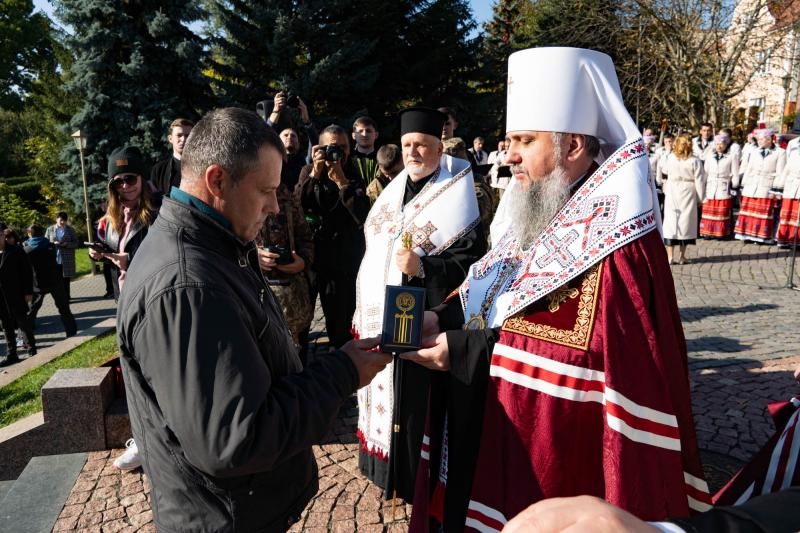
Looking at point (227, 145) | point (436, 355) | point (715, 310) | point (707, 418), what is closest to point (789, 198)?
point (715, 310)

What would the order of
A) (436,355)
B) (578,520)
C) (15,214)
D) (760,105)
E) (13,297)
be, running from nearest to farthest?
(578,520) < (436,355) < (13,297) < (15,214) < (760,105)

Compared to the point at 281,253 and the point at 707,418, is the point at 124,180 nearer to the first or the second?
the point at 281,253

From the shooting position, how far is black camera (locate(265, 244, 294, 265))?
14.6ft

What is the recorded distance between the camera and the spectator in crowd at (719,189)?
516 inches

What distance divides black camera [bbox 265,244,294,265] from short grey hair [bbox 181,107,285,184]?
8.39 ft

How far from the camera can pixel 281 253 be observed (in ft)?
14.8

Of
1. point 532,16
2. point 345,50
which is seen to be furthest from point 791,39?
point 345,50

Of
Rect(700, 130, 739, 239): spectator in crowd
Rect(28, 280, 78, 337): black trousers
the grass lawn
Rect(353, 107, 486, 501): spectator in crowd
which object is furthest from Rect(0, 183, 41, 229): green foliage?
Rect(700, 130, 739, 239): spectator in crowd

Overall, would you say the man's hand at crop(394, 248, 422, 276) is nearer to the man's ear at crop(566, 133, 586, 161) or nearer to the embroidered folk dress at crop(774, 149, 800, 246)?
the man's ear at crop(566, 133, 586, 161)

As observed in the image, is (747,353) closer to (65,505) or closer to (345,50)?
(65,505)

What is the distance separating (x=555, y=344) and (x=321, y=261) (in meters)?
3.67

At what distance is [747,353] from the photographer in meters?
6.23

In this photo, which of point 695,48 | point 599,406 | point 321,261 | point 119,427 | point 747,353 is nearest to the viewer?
point 599,406

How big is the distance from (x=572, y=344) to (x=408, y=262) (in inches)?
62.3
